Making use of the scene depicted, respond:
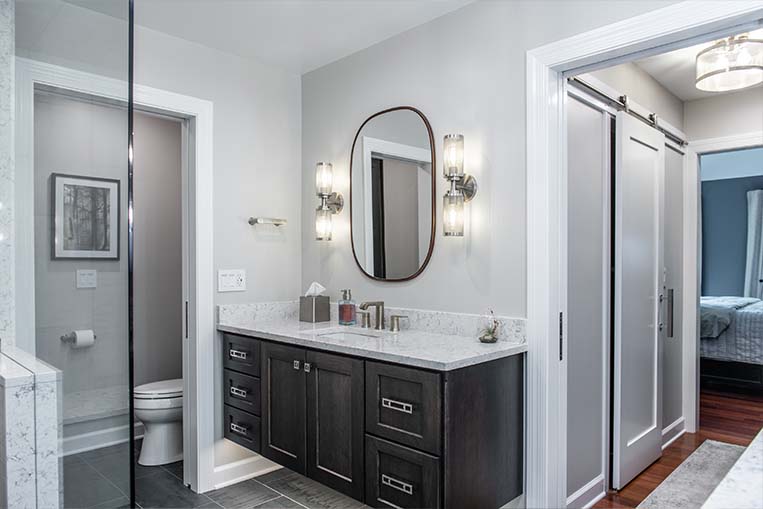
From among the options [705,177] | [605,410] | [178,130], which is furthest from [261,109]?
[705,177]

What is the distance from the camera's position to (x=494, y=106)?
2430 mm

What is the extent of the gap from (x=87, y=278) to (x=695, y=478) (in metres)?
3.33

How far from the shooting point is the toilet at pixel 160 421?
3145 millimetres

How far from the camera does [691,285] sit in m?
3.80

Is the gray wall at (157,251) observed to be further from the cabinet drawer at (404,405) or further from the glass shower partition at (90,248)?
the cabinet drawer at (404,405)

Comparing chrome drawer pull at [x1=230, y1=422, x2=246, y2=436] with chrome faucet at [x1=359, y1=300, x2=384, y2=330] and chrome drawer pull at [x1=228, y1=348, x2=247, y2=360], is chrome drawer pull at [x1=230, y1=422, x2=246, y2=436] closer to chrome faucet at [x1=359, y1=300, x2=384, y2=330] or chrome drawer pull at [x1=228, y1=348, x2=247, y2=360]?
chrome drawer pull at [x1=228, y1=348, x2=247, y2=360]

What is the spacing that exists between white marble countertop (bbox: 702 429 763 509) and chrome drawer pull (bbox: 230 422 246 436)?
101 inches

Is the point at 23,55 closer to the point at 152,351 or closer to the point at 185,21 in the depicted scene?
the point at 185,21

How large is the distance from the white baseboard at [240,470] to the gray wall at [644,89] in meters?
3.00

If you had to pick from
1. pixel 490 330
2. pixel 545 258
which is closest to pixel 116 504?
pixel 490 330

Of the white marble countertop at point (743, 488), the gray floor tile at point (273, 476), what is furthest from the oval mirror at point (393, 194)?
the white marble countertop at point (743, 488)

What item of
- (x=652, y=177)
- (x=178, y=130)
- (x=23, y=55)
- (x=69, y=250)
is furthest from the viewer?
(x=178, y=130)

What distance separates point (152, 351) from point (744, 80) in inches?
174

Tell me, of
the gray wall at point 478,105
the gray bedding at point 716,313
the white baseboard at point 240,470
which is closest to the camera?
the gray wall at point 478,105
